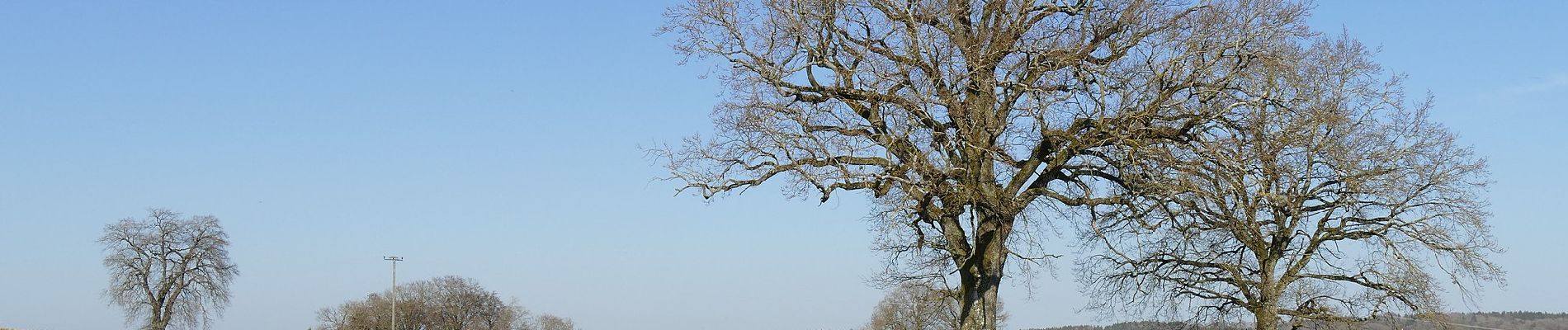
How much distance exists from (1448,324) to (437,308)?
238ft

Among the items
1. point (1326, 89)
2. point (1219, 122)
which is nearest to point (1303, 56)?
point (1326, 89)

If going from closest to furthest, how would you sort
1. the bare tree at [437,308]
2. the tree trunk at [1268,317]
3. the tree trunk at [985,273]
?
the tree trunk at [985,273]
the tree trunk at [1268,317]
the bare tree at [437,308]

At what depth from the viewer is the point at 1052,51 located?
1585 centimetres

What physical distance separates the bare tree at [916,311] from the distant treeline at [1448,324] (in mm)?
3813

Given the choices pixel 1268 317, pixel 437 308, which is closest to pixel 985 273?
pixel 1268 317

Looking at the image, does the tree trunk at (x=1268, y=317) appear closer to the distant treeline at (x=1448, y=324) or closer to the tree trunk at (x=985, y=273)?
the distant treeline at (x=1448, y=324)

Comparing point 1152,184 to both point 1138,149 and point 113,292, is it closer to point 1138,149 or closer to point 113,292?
point 1138,149

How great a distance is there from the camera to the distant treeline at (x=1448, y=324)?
23578 mm

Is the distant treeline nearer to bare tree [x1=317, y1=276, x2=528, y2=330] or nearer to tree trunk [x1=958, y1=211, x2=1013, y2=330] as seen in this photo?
tree trunk [x1=958, y1=211, x2=1013, y2=330]

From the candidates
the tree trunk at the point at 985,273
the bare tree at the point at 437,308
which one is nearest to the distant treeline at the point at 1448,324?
the tree trunk at the point at 985,273

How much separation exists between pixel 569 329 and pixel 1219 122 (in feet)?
284

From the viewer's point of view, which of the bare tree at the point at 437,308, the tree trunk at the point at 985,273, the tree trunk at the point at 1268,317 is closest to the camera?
the tree trunk at the point at 985,273

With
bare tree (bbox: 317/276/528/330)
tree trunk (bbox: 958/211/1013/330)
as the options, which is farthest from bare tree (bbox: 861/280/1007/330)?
bare tree (bbox: 317/276/528/330)

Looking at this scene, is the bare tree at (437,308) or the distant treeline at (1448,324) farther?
the bare tree at (437,308)
